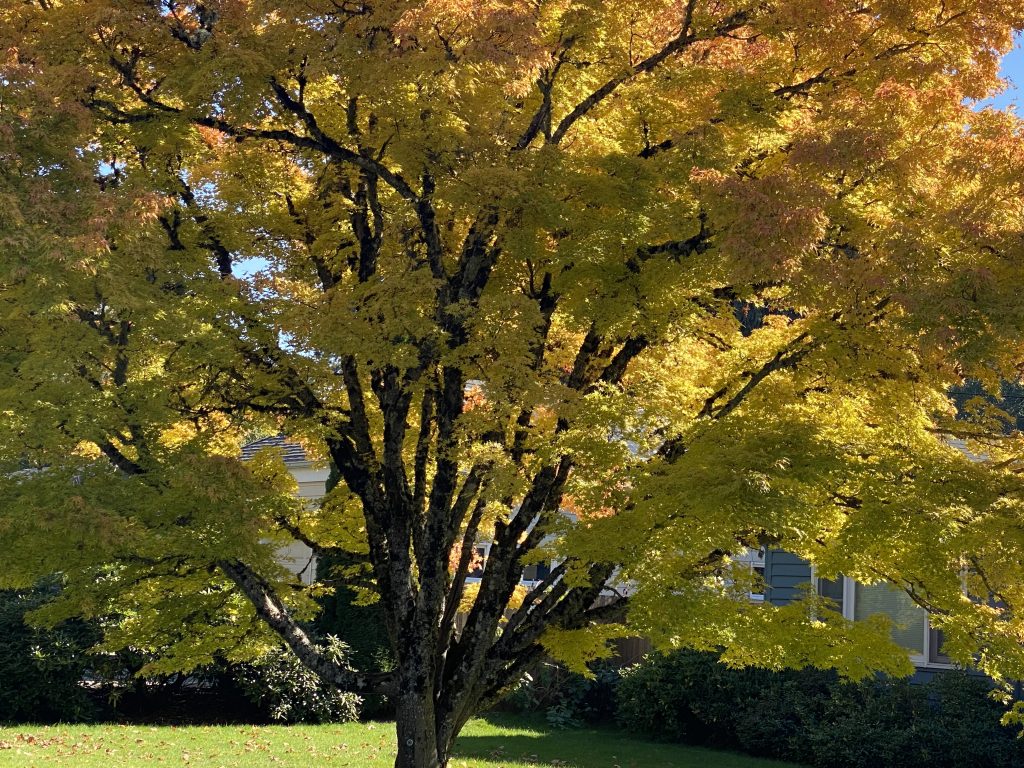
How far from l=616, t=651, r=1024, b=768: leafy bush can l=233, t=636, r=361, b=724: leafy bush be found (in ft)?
16.6

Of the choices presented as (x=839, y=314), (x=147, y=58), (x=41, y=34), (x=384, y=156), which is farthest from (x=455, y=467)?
(x=41, y=34)

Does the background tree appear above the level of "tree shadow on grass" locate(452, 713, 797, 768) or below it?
above

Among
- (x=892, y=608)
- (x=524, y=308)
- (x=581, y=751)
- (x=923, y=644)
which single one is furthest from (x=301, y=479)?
(x=524, y=308)

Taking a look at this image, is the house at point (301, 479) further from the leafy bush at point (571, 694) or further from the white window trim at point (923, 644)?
the white window trim at point (923, 644)

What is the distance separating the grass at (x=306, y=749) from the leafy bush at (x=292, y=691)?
1.75ft

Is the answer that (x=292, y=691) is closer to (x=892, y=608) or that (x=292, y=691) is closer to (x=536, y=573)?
(x=536, y=573)

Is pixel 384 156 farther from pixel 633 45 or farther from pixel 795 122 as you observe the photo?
pixel 795 122

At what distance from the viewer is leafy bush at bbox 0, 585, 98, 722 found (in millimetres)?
17812

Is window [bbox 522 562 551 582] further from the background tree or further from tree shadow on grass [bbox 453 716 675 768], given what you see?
the background tree

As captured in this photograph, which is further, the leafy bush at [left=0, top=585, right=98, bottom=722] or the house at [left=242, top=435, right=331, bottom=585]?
the house at [left=242, top=435, right=331, bottom=585]

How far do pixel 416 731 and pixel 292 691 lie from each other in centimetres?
804

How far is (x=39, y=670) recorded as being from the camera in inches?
705

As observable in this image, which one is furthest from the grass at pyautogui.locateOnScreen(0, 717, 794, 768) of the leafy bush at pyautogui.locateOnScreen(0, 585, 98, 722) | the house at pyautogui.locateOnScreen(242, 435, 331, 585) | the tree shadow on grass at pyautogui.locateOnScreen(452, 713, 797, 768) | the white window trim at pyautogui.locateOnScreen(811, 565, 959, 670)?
the house at pyautogui.locateOnScreen(242, 435, 331, 585)

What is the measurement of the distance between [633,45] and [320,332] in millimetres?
4394
